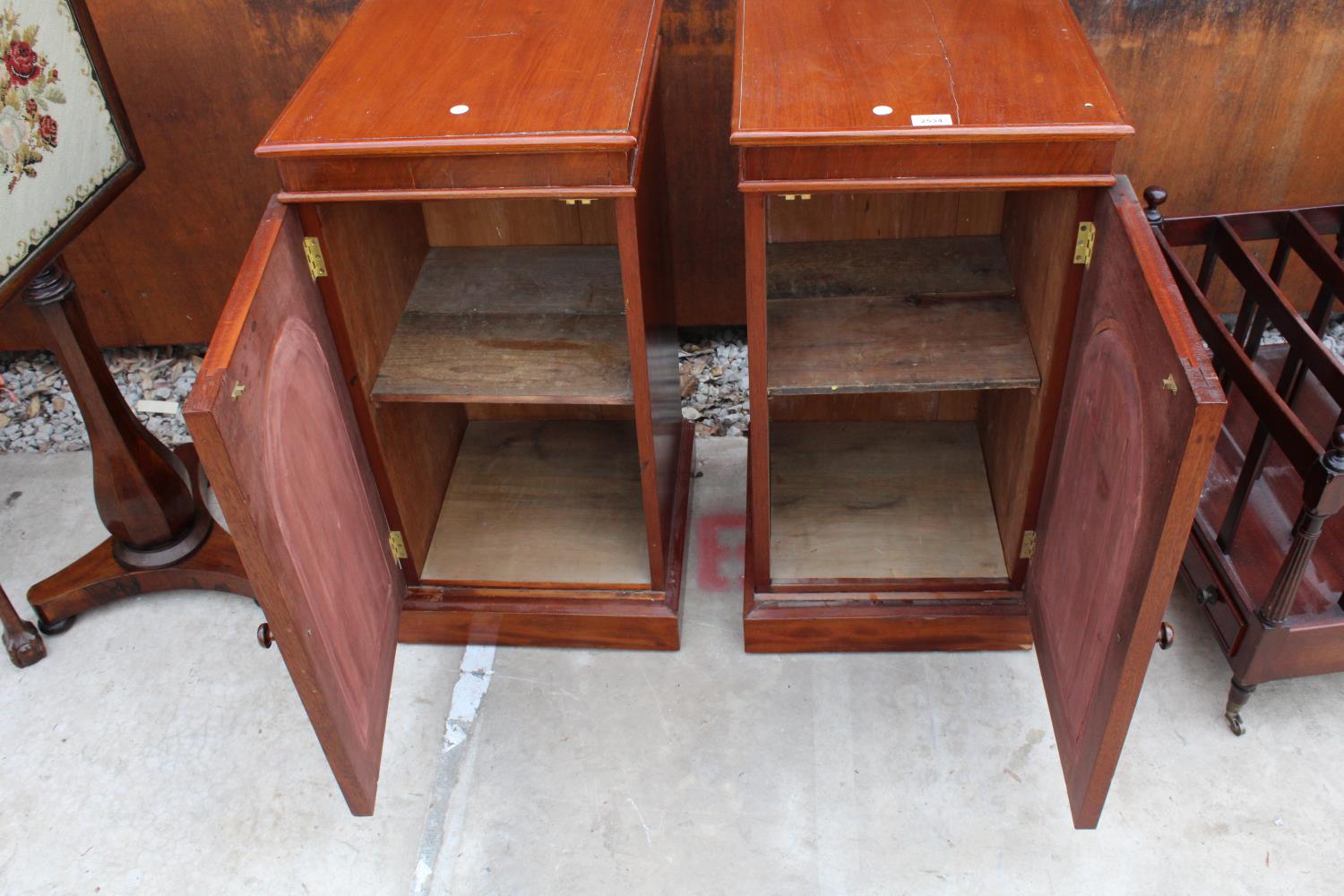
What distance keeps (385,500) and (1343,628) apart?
5.46ft

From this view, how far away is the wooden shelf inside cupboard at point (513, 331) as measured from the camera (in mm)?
1884

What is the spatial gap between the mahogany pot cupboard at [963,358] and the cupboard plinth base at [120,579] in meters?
1.11

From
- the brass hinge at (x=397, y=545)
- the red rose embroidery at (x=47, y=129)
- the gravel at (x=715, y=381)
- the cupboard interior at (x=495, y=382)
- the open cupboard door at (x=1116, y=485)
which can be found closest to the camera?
the open cupboard door at (x=1116, y=485)

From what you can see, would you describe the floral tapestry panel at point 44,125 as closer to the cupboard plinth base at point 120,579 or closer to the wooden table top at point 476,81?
the wooden table top at point 476,81

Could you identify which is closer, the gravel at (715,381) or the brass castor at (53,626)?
the brass castor at (53,626)

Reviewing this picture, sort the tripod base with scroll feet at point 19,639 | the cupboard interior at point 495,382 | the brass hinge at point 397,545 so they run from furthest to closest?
the tripod base with scroll feet at point 19,639
the brass hinge at point 397,545
the cupboard interior at point 495,382

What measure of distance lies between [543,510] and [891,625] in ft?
2.50

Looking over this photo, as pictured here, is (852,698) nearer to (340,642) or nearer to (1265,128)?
(340,642)

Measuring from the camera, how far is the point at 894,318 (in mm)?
1967

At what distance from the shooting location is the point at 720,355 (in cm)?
278

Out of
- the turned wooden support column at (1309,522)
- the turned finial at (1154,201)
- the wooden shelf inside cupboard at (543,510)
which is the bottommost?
the wooden shelf inside cupboard at (543,510)

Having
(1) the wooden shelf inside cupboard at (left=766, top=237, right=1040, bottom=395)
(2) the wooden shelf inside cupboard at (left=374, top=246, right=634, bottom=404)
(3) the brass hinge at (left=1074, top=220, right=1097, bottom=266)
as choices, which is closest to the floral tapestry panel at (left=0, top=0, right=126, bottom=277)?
(2) the wooden shelf inside cupboard at (left=374, top=246, right=634, bottom=404)

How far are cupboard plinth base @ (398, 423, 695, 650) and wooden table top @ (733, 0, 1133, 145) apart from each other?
3.20 ft

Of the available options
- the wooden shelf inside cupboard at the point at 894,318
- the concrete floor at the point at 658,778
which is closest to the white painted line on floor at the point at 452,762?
the concrete floor at the point at 658,778
